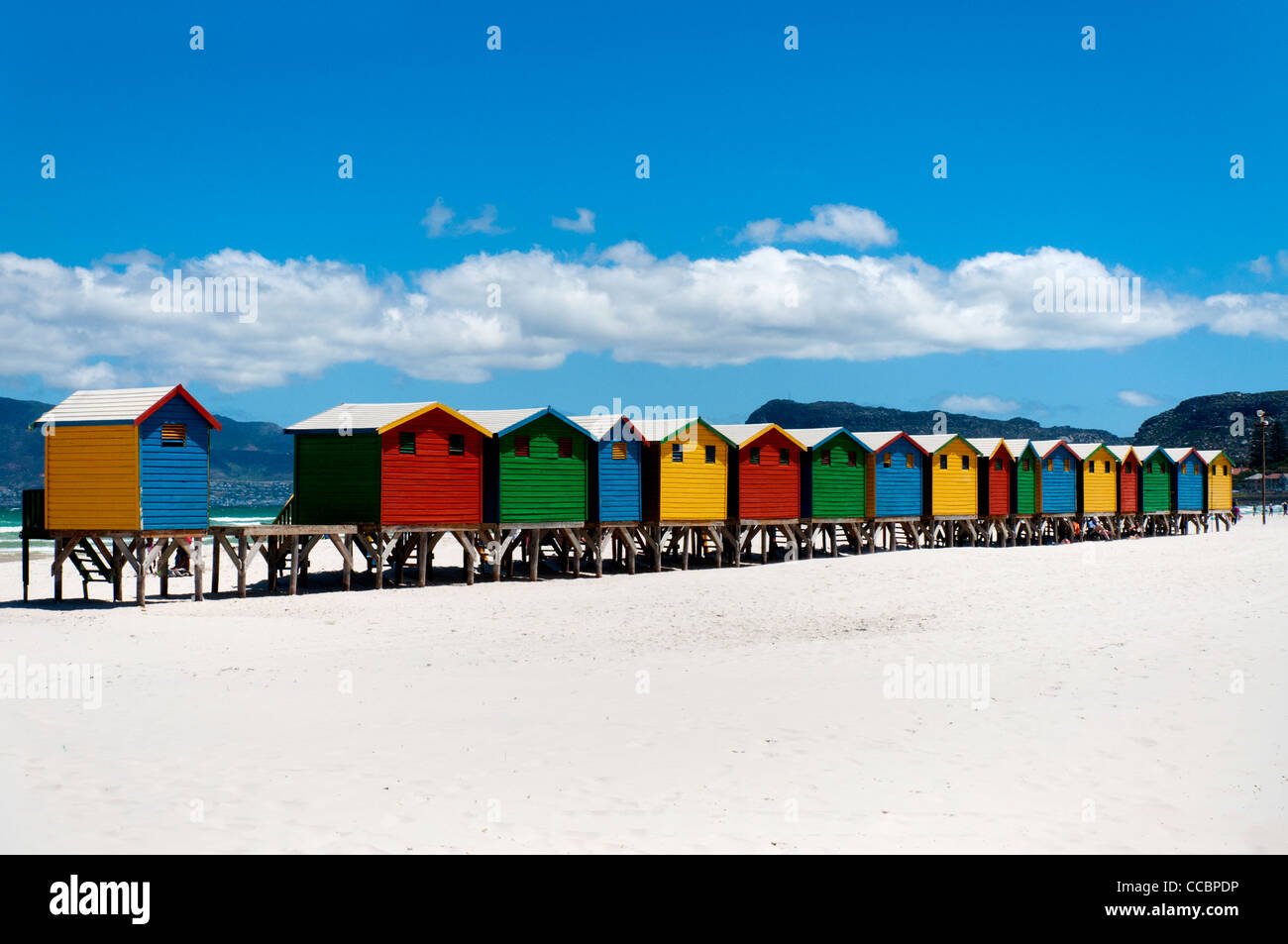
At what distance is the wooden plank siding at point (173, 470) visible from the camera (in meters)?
23.4

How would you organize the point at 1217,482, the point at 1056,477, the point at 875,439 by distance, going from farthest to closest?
the point at 1217,482 < the point at 1056,477 < the point at 875,439

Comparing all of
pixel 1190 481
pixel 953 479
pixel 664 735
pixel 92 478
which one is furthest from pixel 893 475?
pixel 664 735

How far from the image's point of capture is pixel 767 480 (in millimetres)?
36344

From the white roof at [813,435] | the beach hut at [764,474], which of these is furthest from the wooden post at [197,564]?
the white roof at [813,435]

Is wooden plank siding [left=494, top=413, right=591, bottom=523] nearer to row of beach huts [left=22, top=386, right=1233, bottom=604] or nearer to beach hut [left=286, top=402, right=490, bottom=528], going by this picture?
row of beach huts [left=22, top=386, right=1233, bottom=604]

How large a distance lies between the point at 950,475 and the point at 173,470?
29.7m

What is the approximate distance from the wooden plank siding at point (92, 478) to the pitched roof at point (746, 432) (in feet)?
58.2

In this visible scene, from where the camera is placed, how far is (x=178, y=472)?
23984 mm

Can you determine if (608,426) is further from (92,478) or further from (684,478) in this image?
(92,478)

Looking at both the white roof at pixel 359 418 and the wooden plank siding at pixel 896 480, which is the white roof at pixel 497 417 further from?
the wooden plank siding at pixel 896 480

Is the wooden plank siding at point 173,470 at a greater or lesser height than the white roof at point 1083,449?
Answer: lesser
